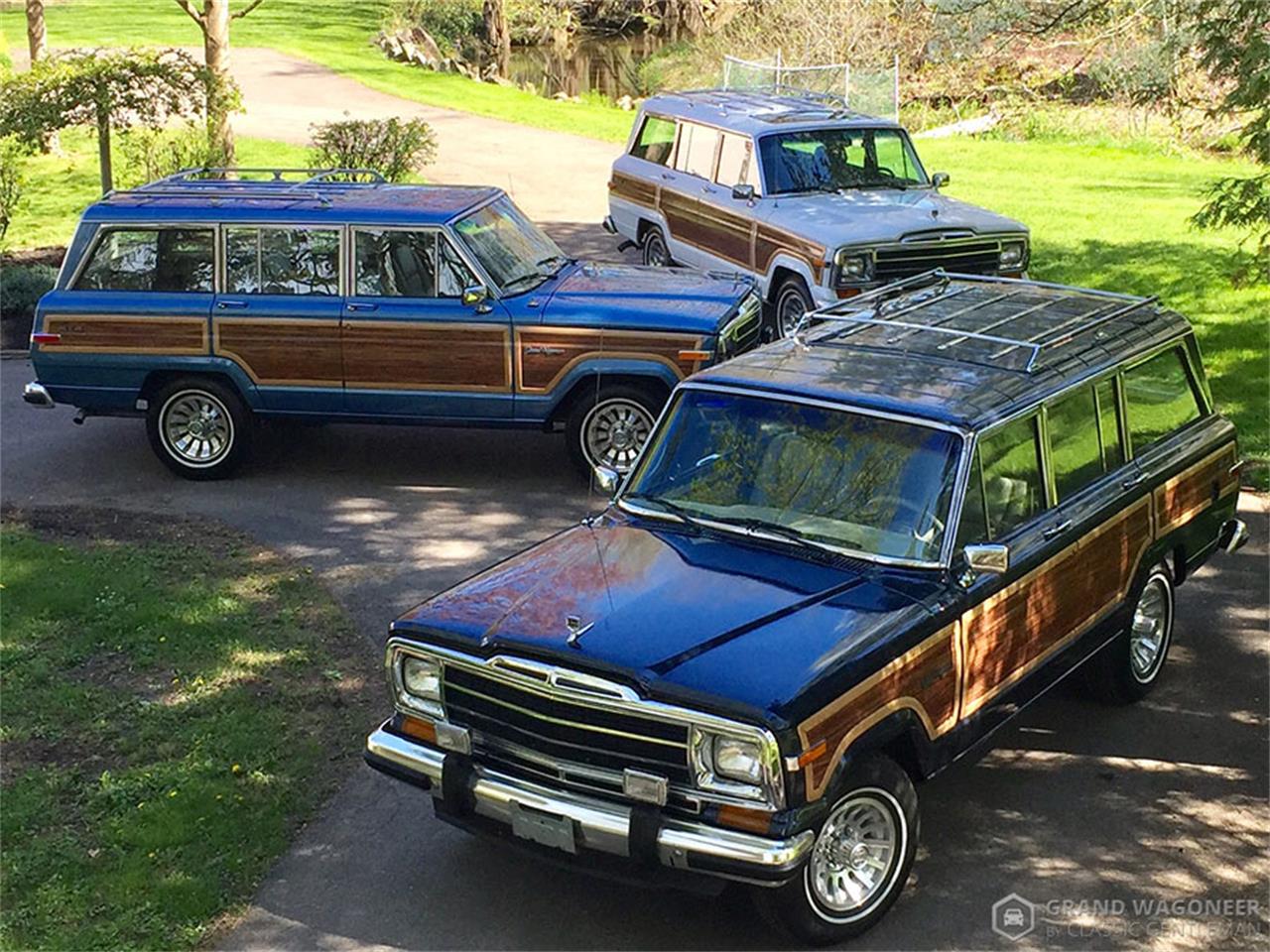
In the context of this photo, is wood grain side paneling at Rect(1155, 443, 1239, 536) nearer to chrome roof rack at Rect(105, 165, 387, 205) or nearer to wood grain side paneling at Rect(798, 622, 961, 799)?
wood grain side paneling at Rect(798, 622, 961, 799)

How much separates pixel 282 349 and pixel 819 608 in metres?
6.24

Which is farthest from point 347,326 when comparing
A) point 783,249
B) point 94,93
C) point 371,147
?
point 371,147

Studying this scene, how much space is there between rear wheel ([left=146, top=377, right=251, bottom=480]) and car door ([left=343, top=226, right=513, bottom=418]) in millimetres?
915

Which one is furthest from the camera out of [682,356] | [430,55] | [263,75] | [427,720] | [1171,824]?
[430,55]

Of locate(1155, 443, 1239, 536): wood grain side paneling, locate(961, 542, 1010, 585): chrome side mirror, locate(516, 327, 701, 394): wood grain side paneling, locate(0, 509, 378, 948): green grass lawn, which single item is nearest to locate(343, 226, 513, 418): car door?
locate(516, 327, 701, 394): wood grain side paneling

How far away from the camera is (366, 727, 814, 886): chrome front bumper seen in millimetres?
5488

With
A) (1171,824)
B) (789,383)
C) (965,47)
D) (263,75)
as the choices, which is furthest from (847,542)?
(263,75)

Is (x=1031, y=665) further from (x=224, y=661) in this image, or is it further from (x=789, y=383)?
(x=224, y=661)

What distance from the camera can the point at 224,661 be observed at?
Answer: 8.62 m

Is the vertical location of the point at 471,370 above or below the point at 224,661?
above

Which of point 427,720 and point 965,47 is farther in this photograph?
point 965,47

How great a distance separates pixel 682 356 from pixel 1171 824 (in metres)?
4.98

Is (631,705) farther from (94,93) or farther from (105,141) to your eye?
(105,141)

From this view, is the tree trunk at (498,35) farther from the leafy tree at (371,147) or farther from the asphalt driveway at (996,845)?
the asphalt driveway at (996,845)
